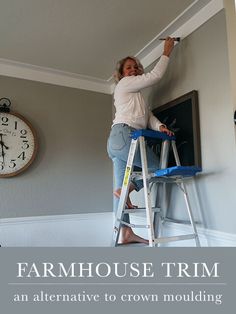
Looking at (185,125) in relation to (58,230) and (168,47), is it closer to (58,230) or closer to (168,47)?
(168,47)

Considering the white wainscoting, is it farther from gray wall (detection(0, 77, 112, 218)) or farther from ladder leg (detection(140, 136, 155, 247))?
ladder leg (detection(140, 136, 155, 247))

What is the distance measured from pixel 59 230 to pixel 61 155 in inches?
29.3

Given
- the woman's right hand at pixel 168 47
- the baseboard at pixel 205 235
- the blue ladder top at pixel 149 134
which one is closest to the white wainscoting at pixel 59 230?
the baseboard at pixel 205 235

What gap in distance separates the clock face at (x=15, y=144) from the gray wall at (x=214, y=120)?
1.45 metres

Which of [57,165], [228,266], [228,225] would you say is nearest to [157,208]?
[228,225]

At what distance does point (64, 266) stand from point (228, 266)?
58cm

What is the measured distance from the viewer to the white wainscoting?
2.29 meters

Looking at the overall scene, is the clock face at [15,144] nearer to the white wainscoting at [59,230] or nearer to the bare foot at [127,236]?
the white wainscoting at [59,230]

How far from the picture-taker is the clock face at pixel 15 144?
2.33 meters

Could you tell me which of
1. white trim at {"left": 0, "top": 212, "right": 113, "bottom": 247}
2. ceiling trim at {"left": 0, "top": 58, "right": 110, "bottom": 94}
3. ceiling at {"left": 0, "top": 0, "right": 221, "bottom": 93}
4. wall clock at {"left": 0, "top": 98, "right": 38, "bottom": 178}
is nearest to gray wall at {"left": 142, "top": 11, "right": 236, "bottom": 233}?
ceiling at {"left": 0, "top": 0, "right": 221, "bottom": 93}

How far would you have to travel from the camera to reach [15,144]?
7.80ft

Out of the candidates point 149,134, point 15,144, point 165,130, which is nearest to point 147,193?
point 149,134

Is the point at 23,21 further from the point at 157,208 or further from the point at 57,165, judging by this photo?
the point at 157,208

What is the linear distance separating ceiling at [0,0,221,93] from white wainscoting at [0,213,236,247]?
4.80ft
